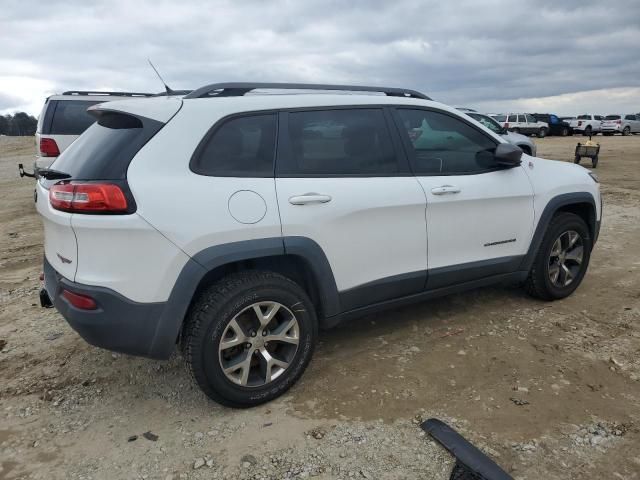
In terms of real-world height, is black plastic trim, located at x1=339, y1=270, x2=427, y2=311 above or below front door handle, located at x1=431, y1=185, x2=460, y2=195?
below

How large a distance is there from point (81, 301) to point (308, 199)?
1.31 m

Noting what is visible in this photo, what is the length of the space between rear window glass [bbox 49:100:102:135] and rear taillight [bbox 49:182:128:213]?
19.6 ft

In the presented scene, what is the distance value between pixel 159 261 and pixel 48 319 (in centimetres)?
226

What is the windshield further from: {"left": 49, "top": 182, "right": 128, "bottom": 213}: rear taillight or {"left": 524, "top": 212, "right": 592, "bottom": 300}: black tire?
{"left": 49, "top": 182, "right": 128, "bottom": 213}: rear taillight

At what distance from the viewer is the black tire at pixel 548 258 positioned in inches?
161

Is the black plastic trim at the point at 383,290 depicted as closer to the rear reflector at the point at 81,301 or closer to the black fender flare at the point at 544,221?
the black fender flare at the point at 544,221

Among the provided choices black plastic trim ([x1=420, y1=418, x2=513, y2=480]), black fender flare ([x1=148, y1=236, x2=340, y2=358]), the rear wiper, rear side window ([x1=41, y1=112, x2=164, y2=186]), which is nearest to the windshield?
black fender flare ([x1=148, y1=236, x2=340, y2=358])

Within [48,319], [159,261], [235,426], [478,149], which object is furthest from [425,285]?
[48,319]

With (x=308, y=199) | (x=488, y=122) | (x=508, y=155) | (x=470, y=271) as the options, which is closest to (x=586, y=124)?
(x=488, y=122)

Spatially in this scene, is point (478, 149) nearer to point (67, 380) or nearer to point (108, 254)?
point (108, 254)

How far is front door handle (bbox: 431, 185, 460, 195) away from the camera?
11.0ft

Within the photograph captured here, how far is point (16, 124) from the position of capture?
164 ft

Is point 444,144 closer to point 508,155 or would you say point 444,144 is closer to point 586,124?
point 508,155

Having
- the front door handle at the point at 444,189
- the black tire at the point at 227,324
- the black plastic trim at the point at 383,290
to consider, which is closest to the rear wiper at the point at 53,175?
the black tire at the point at 227,324
